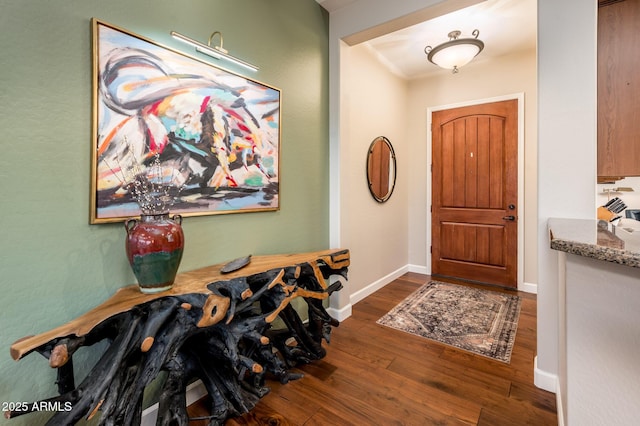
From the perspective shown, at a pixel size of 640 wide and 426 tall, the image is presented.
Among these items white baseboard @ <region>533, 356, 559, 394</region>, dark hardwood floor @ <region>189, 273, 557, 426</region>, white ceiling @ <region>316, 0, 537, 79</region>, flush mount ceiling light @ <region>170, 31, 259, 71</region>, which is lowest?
dark hardwood floor @ <region>189, 273, 557, 426</region>

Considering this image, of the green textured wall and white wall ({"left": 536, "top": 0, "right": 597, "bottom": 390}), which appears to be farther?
white wall ({"left": 536, "top": 0, "right": 597, "bottom": 390})

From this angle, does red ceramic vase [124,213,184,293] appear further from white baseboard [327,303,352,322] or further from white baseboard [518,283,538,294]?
white baseboard [518,283,538,294]

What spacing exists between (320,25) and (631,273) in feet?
8.79

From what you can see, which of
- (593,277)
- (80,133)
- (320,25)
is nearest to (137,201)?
(80,133)

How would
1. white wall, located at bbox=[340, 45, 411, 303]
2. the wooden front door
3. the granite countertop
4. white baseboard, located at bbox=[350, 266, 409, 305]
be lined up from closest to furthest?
the granite countertop, white wall, located at bbox=[340, 45, 411, 303], white baseboard, located at bbox=[350, 266, 409, 305], the wooden front door

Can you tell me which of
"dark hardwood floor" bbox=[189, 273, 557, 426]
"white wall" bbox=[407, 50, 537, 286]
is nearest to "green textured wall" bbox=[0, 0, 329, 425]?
"dark hardwood floor" bbox=[189, 273, 557, 426]

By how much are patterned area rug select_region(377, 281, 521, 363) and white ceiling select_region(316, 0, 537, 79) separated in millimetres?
2789

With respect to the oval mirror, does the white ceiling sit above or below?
above

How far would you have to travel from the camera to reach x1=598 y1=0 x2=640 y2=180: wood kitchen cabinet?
1572 mm

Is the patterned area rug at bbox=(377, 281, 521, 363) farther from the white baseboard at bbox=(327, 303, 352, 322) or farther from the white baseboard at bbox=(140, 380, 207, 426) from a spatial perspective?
the white baseboard at bbox=(140, 380, 207, 426)

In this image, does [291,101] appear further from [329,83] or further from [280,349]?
[280,349]

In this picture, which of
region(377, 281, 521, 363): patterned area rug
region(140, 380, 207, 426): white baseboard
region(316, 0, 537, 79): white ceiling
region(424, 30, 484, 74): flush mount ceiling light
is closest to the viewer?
region(140, 380, 207, 426): white baseboard

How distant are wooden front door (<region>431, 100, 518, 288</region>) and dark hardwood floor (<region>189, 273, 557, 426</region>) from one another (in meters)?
1.48

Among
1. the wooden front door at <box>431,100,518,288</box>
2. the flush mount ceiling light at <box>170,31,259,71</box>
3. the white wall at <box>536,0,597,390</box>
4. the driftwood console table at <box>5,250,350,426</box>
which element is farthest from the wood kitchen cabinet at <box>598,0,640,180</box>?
the flush mount ceiling light at <box>170,31,259,71</box>
